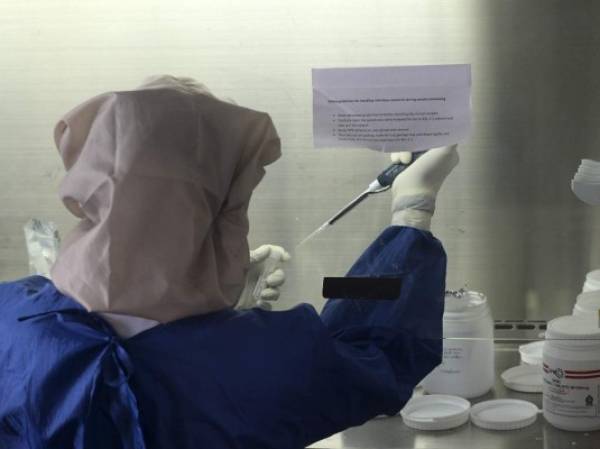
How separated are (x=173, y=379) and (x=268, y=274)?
288 mm

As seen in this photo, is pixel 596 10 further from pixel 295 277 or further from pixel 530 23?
pixel 295 277

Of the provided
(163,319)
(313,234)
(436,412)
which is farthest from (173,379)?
(436,412)

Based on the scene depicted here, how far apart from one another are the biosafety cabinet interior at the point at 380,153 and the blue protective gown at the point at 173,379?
22 centimetres

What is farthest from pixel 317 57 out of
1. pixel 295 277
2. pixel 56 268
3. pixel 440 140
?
pixel 56 268

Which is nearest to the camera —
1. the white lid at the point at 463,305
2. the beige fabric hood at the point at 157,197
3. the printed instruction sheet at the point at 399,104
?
the beige fabric hood at the point at 157,197

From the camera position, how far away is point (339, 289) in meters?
1.17

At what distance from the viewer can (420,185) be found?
1149 millimetres

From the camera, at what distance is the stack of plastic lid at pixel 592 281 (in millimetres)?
1178

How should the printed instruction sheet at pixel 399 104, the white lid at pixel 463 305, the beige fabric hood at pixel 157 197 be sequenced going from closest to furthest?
the beige fabric hood at pixel 157 197, the printed instruction sheet at pixel 399 104, the white lid at pixel 463 305

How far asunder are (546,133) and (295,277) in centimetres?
40

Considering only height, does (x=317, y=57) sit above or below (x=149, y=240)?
above

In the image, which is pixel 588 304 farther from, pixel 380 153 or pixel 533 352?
pixel 380 153

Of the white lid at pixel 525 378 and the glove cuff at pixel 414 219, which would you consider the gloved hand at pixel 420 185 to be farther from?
the white lid at pixel 525 378

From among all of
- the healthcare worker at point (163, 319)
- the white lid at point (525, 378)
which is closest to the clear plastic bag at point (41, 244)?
the healthcare worker at point (163, 319)
